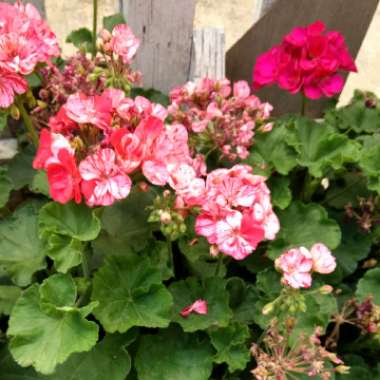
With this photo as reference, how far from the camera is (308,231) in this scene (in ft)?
5.01

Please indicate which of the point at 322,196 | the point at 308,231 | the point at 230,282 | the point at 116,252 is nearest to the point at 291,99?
the point at 322,196

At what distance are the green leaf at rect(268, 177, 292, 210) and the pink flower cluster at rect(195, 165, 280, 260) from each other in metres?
0.40

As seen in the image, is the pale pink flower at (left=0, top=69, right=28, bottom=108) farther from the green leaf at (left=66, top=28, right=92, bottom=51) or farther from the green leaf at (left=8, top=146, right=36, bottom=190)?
the green leaf at (left=66, top=28, right=92, bottom=51)

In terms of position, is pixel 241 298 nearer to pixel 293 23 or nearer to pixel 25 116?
pixel 25 116

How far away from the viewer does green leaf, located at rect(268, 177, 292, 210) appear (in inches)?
60.1

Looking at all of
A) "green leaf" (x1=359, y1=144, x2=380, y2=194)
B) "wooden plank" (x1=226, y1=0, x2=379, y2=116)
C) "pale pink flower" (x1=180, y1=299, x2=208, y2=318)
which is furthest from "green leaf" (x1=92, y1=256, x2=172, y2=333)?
"wooden plank" (x1=226, y1=0, x2=379, y2=116)

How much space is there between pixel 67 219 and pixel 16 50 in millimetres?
366

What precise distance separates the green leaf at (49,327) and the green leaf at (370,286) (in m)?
0.72

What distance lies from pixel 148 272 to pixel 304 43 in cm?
82

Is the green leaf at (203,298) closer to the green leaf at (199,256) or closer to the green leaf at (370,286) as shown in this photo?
the green leaf at (199,256)

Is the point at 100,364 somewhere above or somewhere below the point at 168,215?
below

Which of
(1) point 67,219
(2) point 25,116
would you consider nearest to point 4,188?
(2) point 25,116

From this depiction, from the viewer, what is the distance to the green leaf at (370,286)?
1439 mm

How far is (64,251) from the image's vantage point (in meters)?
1.16
